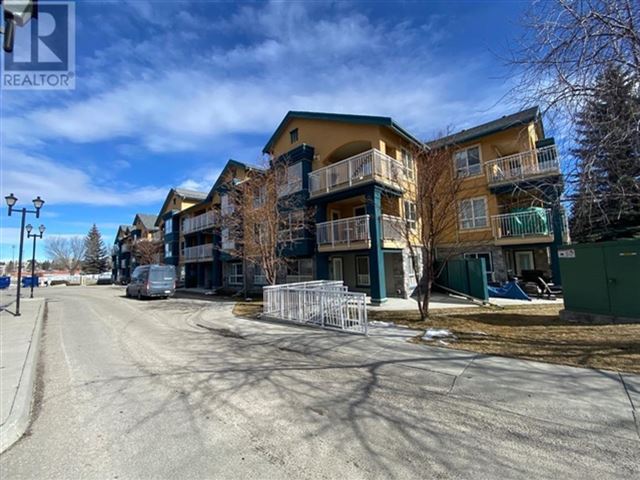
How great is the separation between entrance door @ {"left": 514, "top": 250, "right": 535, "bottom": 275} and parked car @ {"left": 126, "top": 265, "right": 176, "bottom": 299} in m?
22.9

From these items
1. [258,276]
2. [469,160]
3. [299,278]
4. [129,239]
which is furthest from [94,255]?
[469,160]

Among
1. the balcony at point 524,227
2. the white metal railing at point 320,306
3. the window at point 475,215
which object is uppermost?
the window at point 475,215

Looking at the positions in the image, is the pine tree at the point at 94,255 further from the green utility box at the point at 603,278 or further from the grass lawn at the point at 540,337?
the green utility box at the point at 603,278

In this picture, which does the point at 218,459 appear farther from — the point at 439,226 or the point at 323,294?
the point at 439,226

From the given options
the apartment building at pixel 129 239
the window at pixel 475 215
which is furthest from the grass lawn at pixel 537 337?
the apartment building at pixel 129 239

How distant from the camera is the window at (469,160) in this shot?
60.7 feet

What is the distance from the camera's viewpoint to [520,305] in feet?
40.5

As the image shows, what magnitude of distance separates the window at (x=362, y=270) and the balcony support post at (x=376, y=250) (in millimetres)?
4306

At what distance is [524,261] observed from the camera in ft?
57.2

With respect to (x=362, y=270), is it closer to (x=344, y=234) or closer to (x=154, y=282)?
(x=344, y=234)

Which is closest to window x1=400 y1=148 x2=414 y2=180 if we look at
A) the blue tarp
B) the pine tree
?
the blue tarp

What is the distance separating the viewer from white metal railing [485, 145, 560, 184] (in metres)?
15.3

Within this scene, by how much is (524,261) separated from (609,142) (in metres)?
14.0

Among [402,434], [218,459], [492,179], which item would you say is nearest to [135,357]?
[218,459]
